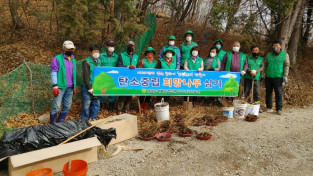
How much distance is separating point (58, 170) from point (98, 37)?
28.7 ft

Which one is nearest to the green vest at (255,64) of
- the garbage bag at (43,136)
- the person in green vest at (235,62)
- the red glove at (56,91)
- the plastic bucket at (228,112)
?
the person in green vest at (235,62)

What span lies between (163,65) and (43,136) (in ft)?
12.5

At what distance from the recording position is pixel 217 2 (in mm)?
11016

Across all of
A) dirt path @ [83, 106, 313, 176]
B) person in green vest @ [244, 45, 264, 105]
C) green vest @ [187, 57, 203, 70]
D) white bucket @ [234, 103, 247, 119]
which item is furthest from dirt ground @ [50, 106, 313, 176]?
green vest @ [187, 57, 203, 70]

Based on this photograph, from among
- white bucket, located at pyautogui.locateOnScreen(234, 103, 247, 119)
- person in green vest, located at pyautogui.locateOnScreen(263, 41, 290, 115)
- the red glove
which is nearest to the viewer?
the red glove

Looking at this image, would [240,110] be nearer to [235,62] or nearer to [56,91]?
[235,62]

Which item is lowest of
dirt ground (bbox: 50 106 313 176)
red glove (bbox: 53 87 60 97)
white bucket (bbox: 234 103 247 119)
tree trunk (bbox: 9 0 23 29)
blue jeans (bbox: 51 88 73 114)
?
dirt ground (bbox: 50 106 313 176)

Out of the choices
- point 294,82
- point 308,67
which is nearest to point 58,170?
point 294,82

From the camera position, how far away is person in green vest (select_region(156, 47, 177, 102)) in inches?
252

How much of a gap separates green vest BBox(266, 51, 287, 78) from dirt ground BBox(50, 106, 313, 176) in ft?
5.87

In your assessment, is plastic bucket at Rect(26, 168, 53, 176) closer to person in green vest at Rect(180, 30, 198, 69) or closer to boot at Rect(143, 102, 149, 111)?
boot at Rect(143, 102, 149, 111)

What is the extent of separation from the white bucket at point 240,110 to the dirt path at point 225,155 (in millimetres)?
690

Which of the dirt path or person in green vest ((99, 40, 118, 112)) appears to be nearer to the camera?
Answer: the dirt path

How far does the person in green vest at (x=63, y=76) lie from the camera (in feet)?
16.1
